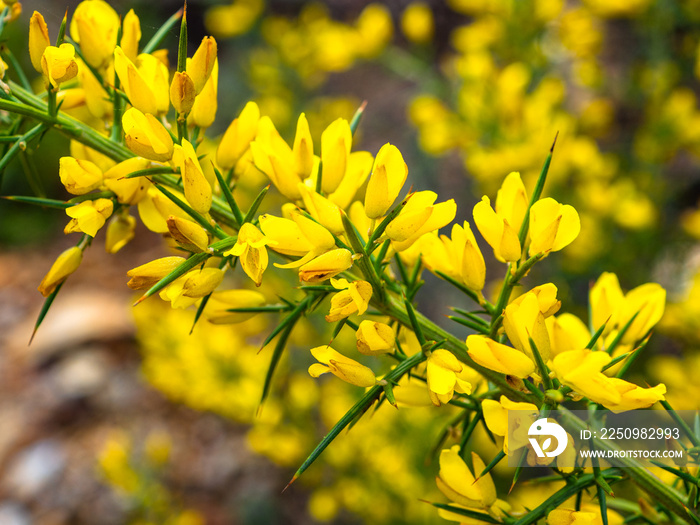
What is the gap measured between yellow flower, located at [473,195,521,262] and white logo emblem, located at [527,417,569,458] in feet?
0.59

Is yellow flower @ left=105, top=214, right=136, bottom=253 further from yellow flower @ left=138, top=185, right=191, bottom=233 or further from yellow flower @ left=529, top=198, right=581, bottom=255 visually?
yellow flower @ left=529, top=198, right=581, bottom=255

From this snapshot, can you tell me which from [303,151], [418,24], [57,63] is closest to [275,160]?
[303,151]

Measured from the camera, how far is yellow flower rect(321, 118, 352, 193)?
0.64 meters

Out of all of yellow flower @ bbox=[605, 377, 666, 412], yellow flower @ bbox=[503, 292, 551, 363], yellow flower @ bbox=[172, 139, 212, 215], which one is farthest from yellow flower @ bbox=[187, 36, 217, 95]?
yellow flower @ bbox=[605, 377, 666, 412]

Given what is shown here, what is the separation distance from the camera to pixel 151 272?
1.83 feet

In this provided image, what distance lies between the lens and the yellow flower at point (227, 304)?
0.70 meters

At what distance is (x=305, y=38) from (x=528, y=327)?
100 inches

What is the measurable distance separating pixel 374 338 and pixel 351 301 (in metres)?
0.06

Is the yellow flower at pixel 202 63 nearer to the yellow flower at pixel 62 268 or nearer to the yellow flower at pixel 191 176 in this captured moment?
the yellow flower at pixel 191 176

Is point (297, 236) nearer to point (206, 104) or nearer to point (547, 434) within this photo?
point (206, 104)

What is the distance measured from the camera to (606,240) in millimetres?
2258

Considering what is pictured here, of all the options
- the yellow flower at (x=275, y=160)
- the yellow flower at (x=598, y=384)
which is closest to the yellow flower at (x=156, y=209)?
the yellow flower at (x=275, y=160)

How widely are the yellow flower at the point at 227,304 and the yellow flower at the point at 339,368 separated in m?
0.18

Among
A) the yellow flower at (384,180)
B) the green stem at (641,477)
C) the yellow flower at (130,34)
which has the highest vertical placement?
the yellow flower at (130,34)
